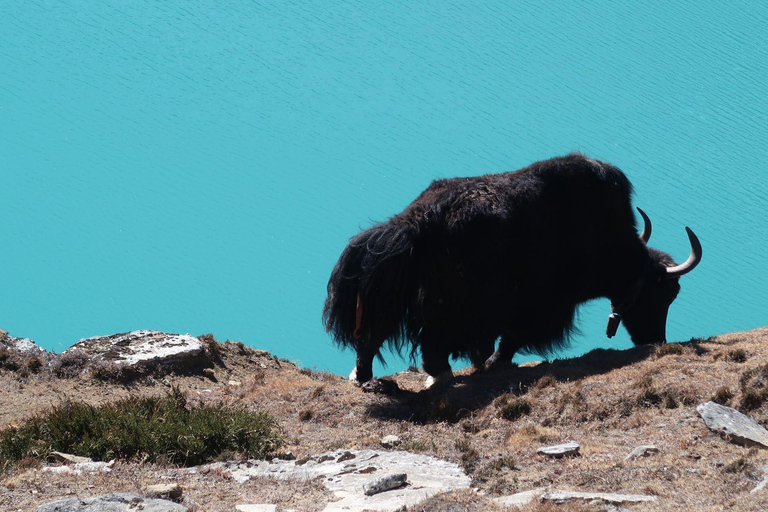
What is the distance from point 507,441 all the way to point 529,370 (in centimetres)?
195

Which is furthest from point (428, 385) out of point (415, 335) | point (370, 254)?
point (370, 254)

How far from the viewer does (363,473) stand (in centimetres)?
581

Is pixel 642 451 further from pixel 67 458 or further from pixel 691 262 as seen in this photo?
pixel 691 262

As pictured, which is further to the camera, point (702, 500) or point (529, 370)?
point (529, 370)

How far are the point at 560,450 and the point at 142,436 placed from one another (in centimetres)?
298

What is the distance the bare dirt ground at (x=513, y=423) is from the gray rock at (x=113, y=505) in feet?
0.64

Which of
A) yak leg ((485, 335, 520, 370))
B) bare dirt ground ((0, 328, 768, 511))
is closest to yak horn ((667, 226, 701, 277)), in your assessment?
bare dirt ground ((0, 328, 768, 511))

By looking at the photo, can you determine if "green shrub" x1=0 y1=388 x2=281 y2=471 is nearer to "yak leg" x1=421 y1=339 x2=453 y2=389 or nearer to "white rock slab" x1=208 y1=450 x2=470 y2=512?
"white rock slab" x1=208 y1=450 x2=470 y2=512

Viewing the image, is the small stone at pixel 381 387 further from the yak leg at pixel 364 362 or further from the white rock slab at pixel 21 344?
the white rock slab at pixel 21 344

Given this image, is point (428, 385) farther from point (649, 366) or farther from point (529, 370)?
point (649, 366)

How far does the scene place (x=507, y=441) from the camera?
6441 mm

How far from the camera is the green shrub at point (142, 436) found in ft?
21.0

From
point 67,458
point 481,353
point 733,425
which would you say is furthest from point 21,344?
point 733,425

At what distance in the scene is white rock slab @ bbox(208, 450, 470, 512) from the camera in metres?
5.19
